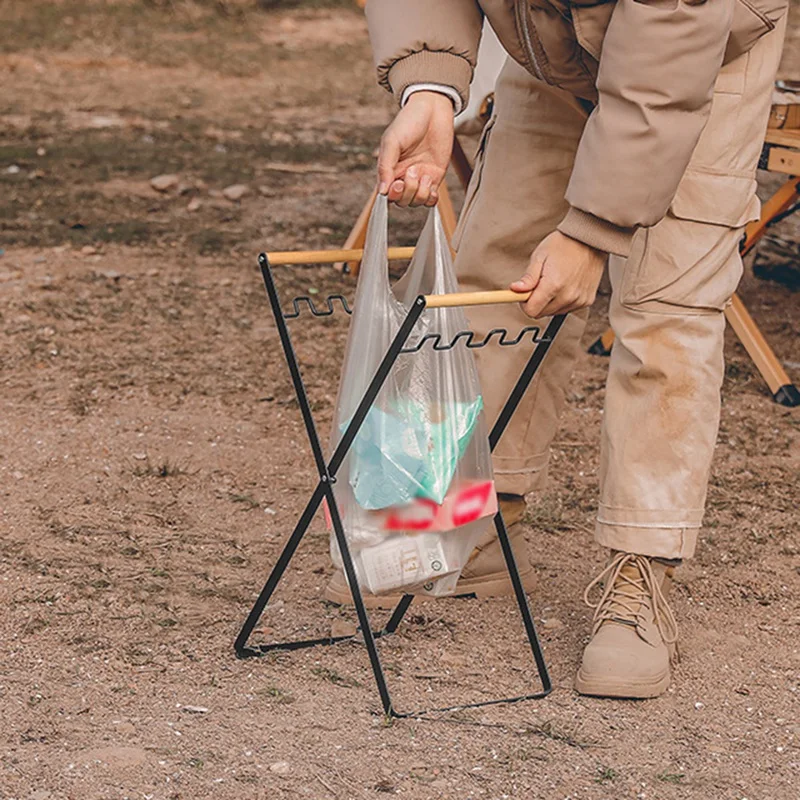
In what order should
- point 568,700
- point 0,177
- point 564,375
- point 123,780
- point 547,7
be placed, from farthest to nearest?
point 0,177 < point 564,375 < point 568,700 < point 547,7 < point 123,780

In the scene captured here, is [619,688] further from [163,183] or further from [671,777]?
[163,183]

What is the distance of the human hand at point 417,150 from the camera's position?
237 cm

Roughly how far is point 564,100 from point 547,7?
320mm

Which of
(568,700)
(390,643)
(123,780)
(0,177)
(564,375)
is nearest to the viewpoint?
(123,780)

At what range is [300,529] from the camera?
8.05 ft

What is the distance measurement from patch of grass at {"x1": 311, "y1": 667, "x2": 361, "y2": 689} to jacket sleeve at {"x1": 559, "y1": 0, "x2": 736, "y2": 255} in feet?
2.90

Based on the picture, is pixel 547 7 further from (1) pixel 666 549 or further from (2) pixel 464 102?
(1) pixel 666 549

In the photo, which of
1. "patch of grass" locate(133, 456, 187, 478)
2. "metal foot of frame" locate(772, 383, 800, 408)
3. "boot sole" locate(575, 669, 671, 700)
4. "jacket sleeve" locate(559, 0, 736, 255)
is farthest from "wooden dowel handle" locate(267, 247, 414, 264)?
"metal foot of frame" locate(772, 383, 800, 408)

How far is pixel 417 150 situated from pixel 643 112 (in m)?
0.42

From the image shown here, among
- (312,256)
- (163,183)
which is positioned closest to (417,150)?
(312,256)

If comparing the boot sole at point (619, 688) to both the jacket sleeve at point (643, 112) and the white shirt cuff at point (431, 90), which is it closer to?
the jacket sleeve at point (643, 112)

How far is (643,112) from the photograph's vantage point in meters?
2.19

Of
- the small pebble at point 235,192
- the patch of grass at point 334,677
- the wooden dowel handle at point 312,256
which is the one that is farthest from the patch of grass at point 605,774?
the small pebble at point 235,192

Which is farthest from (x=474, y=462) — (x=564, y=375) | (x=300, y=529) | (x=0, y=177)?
(x=0, y=177)
